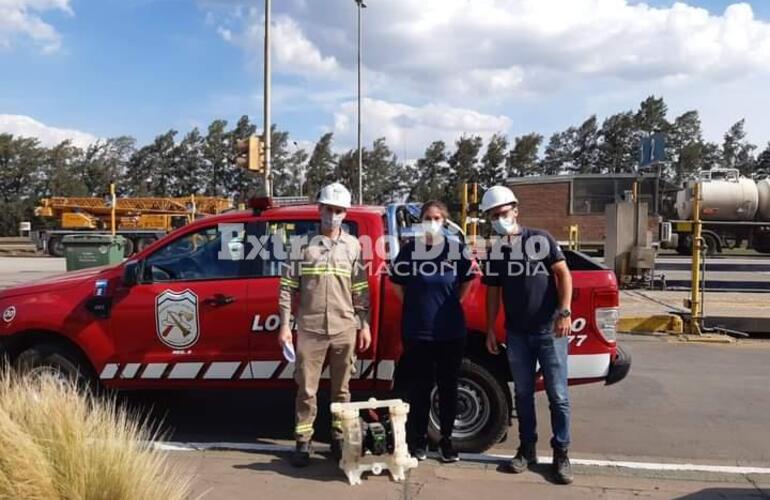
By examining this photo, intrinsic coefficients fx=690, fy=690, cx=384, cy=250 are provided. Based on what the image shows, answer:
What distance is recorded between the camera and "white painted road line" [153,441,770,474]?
4.87m

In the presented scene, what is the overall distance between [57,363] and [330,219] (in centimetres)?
251

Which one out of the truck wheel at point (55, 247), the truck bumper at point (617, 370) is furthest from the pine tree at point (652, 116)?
the truck bumper at point (617, 370)

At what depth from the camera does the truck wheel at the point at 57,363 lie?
5.32m

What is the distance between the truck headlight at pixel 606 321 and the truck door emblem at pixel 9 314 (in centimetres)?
444

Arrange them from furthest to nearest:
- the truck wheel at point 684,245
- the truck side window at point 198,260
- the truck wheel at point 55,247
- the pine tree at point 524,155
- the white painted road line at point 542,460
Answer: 1. the pine tree at point 524,155
2. the truck wheel at point 55,247
3. the truck wheel at point 684,245
4. the truck side window at point 198,260
5. the white painted road line at point 542,460

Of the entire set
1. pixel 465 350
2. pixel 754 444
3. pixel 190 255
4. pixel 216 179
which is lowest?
pixel 754 444

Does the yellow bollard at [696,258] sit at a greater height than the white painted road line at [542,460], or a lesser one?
greater

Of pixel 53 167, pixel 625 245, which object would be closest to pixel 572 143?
pixel 53 167

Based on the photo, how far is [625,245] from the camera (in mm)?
14789

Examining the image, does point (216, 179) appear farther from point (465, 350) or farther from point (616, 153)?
point (465, 350)

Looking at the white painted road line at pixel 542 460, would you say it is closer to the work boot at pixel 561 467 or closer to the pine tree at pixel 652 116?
the work boot at pixel 561 467

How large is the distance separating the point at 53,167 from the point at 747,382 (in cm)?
8663

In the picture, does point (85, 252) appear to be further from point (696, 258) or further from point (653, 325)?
point (696, 258)

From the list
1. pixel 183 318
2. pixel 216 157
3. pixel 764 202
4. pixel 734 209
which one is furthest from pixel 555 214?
pixel 216 157
